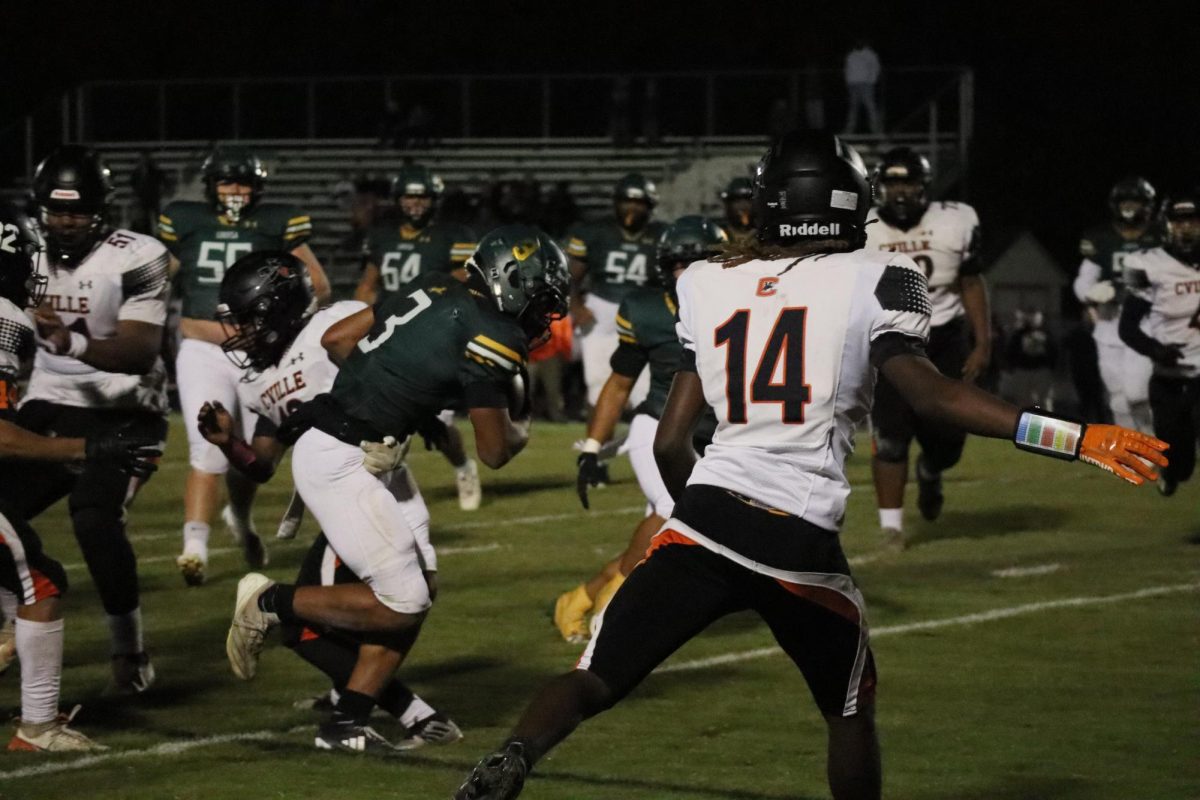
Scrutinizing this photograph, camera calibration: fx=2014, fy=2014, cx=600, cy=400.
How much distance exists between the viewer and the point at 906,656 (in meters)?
7.39

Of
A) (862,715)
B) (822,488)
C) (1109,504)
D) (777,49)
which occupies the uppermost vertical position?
(777,49)

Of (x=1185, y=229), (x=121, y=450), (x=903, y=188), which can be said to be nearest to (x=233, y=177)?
(x=903, y=188)

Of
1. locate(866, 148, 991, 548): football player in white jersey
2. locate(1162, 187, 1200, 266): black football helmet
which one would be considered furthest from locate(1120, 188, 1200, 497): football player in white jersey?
locate(866, 148, 991, 548): football player in white jersey

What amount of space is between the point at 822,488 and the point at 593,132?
20.9m

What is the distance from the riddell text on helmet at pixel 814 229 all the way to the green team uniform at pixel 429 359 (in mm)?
1516

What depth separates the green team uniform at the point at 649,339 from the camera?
775 cm

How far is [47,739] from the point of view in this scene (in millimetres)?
5742

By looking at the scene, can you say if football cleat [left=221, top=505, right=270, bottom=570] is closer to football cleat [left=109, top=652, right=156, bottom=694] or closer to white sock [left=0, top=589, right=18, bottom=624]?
football cleat [left=109, top=652, right=156, bottom=694]

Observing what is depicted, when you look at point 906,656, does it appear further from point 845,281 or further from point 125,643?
point 845,281

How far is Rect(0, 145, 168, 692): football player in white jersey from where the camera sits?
6.56m

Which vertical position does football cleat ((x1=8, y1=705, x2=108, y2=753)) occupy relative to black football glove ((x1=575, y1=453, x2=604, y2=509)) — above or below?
below

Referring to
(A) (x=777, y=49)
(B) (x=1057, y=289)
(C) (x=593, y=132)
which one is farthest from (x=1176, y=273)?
(A) (x=777, y=49)

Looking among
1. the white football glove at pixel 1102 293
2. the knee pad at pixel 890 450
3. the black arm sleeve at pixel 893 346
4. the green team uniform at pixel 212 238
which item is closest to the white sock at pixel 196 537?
the green team uniform at pixel 212 238

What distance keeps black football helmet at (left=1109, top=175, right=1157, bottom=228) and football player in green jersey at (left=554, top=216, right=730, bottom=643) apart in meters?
6.40
